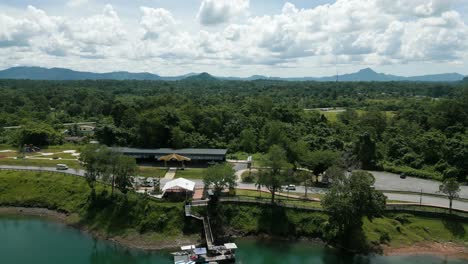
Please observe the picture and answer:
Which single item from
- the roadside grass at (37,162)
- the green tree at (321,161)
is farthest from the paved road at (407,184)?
the roadside grass at (37,162)

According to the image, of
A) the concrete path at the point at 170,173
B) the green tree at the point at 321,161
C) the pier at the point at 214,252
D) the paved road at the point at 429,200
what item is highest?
the green tree at the point at 321,161

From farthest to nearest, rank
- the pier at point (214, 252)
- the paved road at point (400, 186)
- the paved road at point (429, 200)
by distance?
the paved road at point (400, 186)
the paved road at point (429, 200)
the pier at point (214, 252)

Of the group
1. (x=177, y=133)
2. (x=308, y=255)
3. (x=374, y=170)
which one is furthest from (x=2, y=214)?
(x=374, y=170)

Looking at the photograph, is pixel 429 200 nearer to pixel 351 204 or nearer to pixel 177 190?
pixel 351 204

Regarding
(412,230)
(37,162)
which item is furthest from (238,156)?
(37,162)

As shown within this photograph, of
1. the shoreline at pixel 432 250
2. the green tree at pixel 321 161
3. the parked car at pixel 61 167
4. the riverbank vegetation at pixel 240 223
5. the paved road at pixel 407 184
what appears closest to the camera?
the shoreline at pixel 432 250

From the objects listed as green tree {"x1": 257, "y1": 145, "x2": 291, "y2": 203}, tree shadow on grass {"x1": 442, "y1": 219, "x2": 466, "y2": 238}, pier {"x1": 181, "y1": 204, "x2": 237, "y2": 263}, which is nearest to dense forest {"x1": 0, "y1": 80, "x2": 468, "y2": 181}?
green tree {"x1": 257, "y1": 145, "x2": 291, "y2": 203}

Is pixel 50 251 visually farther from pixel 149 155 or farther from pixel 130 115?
pixel 130 115

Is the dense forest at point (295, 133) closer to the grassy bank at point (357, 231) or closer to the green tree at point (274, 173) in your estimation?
the green tree at point (274, 173)
